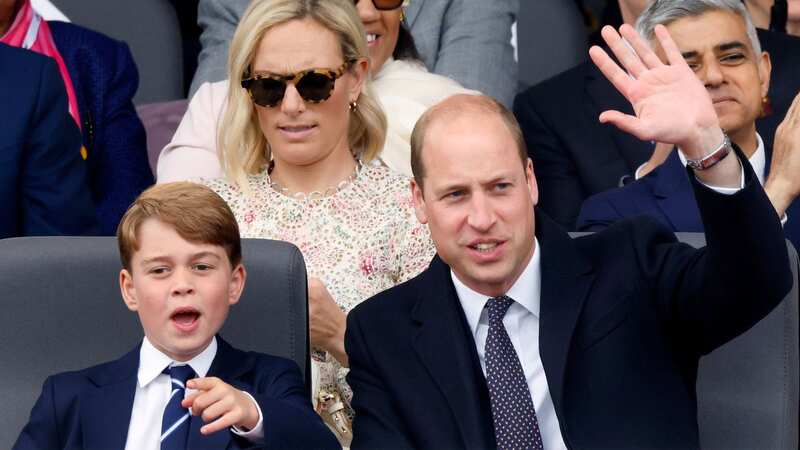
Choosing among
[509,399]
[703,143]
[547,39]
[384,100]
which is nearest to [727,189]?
[703,143]

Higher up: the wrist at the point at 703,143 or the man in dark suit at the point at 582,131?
the man in dark suit at the point at 582,131

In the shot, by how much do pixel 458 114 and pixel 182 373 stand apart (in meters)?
0.65

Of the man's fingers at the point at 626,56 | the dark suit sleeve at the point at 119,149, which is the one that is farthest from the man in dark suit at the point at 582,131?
the man's fingers at the point at 626,56

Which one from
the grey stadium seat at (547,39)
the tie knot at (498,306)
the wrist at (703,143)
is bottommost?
the tie knot at (498,306)

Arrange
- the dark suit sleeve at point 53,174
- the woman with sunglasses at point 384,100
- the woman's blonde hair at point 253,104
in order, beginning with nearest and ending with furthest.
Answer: the woman's blonde hair at point 253,104 → the dark suit sleeve at point 53,174 → the woman with sunglasses at point 384,100

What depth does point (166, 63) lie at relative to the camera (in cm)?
464

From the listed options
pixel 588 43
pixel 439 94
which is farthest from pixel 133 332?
pixel 588 43

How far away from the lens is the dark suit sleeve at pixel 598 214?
329cm

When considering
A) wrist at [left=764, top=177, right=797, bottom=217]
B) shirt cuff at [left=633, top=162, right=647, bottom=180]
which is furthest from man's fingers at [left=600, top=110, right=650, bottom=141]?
shirt cuff at [left=633, top=162, right=647, bottom=180]

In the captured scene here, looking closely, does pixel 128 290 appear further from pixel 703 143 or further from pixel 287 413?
pixel 703 143

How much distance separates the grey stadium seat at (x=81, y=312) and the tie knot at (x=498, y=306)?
1.13 feet

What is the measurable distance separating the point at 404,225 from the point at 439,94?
0.67 meters

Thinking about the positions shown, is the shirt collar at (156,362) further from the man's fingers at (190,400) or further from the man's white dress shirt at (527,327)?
the man's white dress shirt at (527,327)

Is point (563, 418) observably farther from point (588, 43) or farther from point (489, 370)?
point (588, 43)
